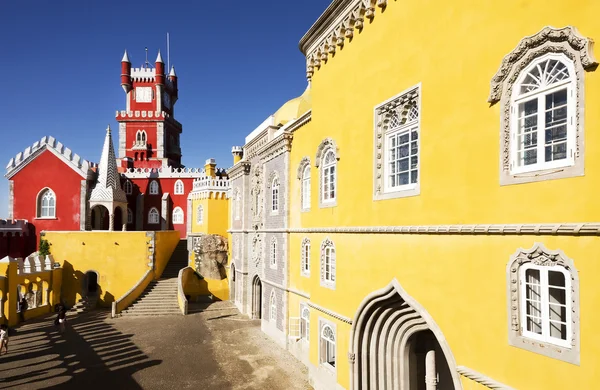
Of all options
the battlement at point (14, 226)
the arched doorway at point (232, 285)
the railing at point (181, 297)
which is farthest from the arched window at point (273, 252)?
the battlement at point (14, 226)

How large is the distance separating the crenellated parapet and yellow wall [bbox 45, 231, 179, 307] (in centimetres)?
2027

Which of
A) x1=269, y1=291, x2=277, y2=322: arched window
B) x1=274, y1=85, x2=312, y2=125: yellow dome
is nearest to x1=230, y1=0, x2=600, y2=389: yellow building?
x1=269, y1=291, x2=277, y2=322: arched window

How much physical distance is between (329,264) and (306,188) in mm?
3970

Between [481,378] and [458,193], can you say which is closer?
[481,378]

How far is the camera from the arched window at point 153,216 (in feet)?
128

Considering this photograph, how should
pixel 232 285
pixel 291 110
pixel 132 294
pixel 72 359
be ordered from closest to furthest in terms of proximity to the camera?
pixel 72 359
pixel 291 110
pixel 132 294
pixel 232 285

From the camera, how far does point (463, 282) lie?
647 cm

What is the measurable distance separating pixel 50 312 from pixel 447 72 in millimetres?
26980

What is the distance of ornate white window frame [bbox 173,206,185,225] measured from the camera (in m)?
39.3

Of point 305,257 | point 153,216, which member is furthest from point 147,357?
point 153,216

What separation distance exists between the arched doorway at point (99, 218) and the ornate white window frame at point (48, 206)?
12.4 feet

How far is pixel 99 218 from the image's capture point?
35719 mm

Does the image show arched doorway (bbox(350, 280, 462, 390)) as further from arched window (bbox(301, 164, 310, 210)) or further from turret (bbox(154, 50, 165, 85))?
turret (bbox(154, 50, 165, 85))

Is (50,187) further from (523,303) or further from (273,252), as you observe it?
(523,303)
